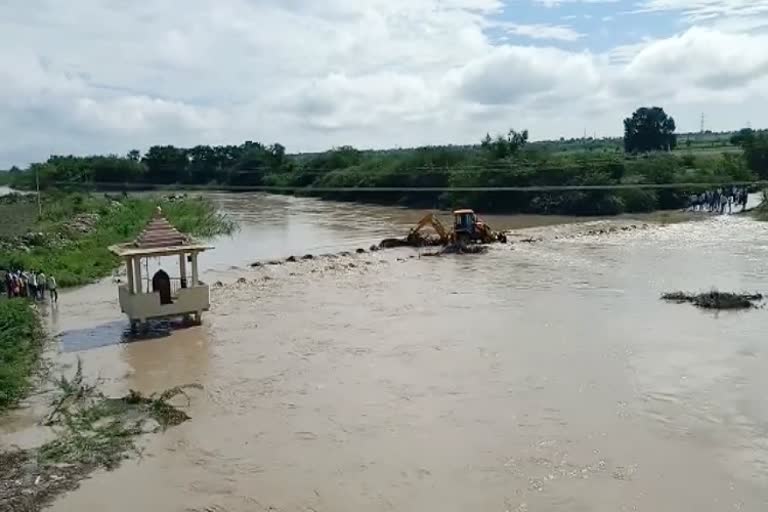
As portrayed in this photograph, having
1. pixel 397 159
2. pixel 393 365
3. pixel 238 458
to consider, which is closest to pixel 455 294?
pixel 393 365

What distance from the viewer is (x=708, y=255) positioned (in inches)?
1025

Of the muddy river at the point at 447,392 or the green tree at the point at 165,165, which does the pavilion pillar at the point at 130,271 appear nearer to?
the muddy river at the point at 447,392

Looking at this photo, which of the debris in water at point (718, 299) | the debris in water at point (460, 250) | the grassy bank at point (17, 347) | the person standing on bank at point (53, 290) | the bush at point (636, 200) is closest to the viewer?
the grassy bank at point (17, 347)

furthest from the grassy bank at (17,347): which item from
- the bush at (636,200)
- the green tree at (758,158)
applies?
the green tree at (758,158)

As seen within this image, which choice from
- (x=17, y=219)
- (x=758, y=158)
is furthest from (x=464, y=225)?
(x=758, y=158)

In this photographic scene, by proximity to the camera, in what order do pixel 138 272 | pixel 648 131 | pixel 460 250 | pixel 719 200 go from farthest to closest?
pixel 648 131, pixel 719 200, pixel 460 250, pixel 138 272

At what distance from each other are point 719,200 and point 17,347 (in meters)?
39.5

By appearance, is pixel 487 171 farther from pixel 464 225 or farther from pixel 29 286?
pixel 29 286

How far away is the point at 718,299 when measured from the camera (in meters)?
17.7

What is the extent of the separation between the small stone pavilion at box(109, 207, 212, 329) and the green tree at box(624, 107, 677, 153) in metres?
73.1

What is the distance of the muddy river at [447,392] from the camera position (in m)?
8.55

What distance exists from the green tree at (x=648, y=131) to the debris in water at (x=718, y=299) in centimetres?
6670

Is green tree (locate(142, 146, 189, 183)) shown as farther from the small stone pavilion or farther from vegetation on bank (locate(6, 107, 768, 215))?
the small stone pavilion

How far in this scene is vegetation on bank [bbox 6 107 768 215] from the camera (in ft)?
148
